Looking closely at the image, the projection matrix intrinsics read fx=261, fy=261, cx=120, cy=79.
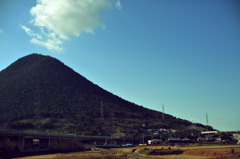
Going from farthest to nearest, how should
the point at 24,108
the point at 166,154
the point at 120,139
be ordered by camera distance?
the point at 24,108, the point at 120,139, the point at 166,154

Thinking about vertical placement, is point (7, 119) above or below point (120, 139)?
above

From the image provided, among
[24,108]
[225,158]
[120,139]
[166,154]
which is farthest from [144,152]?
[24,108]

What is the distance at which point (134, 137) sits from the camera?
157000 mm

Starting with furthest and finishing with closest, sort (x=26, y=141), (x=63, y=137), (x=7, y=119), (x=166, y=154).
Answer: (x=7, y=119) → (x=63, y=137) → (x=26, y=141) → (x=166, y=154)

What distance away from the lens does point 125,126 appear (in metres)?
194

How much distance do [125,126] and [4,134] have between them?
12540 cm

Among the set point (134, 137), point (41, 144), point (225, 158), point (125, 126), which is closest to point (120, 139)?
point (134, 137)

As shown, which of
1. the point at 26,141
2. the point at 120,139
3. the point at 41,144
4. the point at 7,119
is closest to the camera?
the point at 26,141

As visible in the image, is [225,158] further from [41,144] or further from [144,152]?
[41,144]

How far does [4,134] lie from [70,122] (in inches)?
4002

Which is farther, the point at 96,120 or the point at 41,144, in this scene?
A: the point at 96,120

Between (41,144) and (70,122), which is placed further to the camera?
(70,122)

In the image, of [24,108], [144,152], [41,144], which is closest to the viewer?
[144,152]

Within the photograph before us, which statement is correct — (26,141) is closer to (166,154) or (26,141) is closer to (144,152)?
(144,152)
